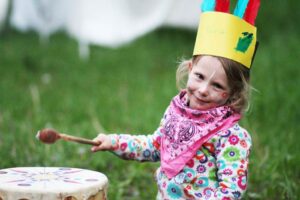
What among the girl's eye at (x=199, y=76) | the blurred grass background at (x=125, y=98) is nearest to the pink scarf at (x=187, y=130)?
the girl's eye at (x=199, y=76)

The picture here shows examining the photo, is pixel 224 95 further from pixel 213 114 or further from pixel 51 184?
pixel 51 184

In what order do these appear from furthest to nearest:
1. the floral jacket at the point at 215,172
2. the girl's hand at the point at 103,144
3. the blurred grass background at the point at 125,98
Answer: the blurred grass background at the point at 125,98, the girl's hand at the point at 103,144, the floral jacket at the point at 215,172

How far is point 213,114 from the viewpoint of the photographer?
2.56m

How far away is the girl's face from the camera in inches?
99.9

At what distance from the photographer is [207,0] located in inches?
106

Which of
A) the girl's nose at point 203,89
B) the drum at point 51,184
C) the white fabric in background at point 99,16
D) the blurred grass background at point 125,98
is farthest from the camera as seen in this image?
the white fabric in background at point 99,16

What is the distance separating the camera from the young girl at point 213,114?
2.52m

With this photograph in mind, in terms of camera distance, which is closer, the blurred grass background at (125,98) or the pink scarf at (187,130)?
the pink scarf at (187,130)

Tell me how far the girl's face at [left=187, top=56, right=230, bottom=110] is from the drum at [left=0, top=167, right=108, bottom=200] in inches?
21.1

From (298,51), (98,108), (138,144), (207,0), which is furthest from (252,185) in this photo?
(298,51)

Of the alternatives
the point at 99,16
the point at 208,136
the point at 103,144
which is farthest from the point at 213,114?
the point at 99,16

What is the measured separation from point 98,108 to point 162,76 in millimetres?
1547

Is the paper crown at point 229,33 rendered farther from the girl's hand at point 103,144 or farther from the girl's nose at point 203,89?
the girl's hand at point 103,144

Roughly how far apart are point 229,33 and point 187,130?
0.44m
